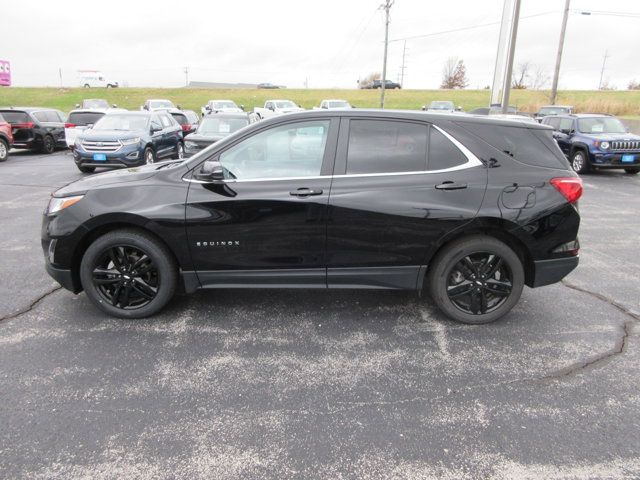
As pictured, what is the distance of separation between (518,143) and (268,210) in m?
2.14

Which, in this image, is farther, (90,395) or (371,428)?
(90,395)

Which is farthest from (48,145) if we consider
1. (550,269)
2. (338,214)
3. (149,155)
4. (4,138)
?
(550,269)

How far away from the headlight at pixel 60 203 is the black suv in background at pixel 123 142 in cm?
805

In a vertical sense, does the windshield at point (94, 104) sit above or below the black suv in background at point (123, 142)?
above

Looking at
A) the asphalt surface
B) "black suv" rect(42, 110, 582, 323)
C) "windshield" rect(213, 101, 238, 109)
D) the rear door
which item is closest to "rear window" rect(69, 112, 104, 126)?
the asphalt surface

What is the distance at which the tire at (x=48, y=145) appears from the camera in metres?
17.3

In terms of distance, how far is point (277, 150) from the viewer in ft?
12.5

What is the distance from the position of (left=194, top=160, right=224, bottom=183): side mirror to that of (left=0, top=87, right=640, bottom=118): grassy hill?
44.3m

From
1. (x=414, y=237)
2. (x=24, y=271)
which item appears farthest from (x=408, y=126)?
(x=24, y=271)

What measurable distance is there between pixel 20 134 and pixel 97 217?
16249 mm

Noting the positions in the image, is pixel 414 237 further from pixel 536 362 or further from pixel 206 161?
pixel 206 161

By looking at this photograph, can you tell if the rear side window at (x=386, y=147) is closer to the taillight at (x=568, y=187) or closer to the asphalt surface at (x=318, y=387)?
the taillight at (x=568, y=187)

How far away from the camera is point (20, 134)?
16.8m

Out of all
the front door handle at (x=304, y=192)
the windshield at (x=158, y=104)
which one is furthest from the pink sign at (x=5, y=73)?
the front door handle at (x=304, y=192)
